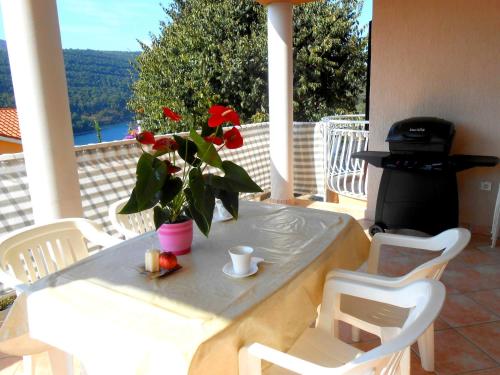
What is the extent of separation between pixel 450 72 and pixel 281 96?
5.81 ft

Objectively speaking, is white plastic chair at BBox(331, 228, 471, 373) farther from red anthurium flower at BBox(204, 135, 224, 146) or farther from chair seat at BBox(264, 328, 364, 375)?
red anthurium flower at BBox(204, 135, 224, 146)

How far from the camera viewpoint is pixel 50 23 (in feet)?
7.06

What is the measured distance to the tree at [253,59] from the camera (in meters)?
9.71

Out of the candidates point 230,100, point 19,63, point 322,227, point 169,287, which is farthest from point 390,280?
point 230,100

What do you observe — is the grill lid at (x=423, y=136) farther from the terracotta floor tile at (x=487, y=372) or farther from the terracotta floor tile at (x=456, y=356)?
the terracotta floor tile at (x=487, y=372)

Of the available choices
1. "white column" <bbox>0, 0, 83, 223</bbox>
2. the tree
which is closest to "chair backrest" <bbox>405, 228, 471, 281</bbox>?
"white column" <bbox>0, 0, 83, 223</bbox>

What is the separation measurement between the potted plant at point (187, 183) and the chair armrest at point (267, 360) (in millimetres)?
458

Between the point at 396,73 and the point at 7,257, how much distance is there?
3640mm

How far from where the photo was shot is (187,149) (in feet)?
5.01

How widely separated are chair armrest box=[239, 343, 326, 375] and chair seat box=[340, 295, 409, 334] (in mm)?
665

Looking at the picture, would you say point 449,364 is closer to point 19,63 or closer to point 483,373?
point 483,373

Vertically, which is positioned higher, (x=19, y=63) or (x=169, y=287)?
(x=19, y=63)

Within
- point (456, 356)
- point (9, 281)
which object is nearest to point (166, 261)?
point (9, 281)

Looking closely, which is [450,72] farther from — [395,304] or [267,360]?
[267,360]
